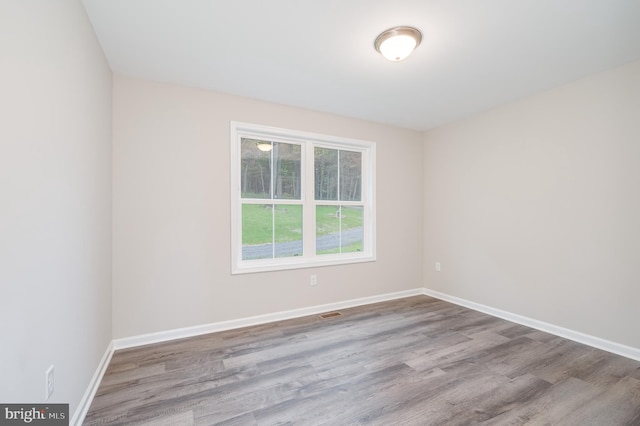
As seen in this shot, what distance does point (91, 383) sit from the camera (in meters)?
1.83

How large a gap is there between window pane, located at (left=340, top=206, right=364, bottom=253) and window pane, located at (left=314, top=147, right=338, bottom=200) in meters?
0.32

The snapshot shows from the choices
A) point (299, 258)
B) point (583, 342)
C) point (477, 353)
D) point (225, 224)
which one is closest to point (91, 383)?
point (225, 224)

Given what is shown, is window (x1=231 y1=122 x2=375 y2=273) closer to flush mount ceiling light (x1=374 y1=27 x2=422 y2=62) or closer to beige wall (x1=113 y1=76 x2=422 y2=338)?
beige wall (x1=113 y1=76 x2=422 y2=338)

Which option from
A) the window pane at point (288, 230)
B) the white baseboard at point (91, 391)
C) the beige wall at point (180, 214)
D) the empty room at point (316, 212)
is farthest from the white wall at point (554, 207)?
the white baseboard at point (91, 391)

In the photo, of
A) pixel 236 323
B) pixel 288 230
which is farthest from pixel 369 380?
pixel 288 230

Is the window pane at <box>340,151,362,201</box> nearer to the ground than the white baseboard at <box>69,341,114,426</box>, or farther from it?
farther from it

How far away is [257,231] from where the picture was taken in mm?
3180

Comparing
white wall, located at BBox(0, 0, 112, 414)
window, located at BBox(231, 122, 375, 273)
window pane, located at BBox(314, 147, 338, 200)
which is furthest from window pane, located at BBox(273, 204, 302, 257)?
white wall, located at BBox(0, 0, 112, 414)

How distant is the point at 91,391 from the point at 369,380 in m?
1.93

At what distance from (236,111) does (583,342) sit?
13.8 feet

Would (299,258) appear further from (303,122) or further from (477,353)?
(477,353)

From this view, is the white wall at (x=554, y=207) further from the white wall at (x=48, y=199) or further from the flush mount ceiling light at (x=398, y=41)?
the white wall at (x=48, y=199)

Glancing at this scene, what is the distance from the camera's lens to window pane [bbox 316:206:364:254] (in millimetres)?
3586

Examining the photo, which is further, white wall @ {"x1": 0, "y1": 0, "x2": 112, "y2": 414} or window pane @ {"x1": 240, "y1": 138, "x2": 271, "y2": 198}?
window pane @ {"x1": 240, "y1": 138, "x2": 271, "y2": 198}
